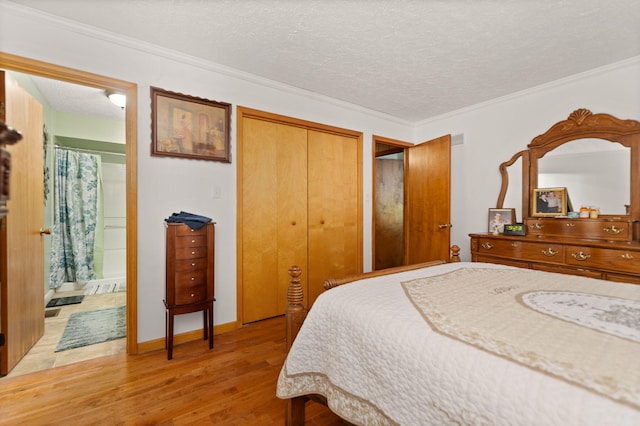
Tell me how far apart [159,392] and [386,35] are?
113 inches

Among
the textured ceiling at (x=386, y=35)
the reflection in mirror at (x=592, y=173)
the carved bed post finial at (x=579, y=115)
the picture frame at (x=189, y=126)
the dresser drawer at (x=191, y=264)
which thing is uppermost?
the textured ceiling at (x=386, y=35)


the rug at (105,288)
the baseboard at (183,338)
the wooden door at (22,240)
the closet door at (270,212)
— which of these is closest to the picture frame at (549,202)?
the closet door at (270,212)

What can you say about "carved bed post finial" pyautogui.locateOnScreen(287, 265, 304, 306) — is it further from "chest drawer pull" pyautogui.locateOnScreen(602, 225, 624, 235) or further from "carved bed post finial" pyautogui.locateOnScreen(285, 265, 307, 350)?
"chest drawer pull" pyautogui.locateOnScreen(602, 225, 624, 235)

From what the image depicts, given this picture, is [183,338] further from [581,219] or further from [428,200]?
[581,219]

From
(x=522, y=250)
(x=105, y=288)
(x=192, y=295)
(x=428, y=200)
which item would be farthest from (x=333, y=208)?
(x=105, y=288)

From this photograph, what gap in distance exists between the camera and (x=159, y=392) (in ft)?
5.83

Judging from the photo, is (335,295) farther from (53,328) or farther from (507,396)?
(53,328)

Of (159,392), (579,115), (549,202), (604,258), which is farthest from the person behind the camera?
(549,202)

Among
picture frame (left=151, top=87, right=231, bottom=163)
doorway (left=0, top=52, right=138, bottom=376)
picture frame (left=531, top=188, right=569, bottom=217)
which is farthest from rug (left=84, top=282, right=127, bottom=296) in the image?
picture frame (left=531, top=188, right=569, bottom=217)

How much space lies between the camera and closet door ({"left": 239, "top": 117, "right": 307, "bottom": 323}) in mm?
2859

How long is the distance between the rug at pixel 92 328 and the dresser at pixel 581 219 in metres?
3.70

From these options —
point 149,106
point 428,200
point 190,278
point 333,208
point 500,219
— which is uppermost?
point 149,106

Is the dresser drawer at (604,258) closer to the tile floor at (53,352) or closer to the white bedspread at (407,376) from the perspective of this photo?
the white bedspread at (407,376)

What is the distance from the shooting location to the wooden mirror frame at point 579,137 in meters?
2.54
